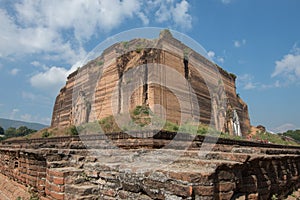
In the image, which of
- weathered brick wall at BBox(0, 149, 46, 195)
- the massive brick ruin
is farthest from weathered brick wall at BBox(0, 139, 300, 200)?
the massive brick ruin

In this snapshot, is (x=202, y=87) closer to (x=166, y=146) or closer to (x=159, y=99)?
(x=159, y=99)

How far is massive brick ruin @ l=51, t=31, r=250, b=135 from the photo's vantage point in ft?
49.6

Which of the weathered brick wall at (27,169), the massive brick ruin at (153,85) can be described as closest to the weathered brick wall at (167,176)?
the weathered brick wall at (27,169)

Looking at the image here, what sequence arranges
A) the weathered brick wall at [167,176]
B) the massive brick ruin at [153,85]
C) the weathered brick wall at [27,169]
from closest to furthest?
the weathered brick wall at [167,176], the weathered brick wall at [27,169], the massive brick ruin at [153,85]

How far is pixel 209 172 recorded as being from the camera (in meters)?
2.21

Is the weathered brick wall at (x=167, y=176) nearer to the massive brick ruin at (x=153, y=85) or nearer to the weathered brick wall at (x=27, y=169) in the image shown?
the weathered brick wall at (x=27, y=169)

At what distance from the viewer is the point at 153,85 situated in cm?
1448

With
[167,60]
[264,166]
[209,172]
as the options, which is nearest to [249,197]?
[264,166]

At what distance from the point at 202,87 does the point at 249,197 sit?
18.7m

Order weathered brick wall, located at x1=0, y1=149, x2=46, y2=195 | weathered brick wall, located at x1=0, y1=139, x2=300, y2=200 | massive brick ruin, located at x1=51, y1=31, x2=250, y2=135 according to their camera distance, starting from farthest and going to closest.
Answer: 1. massive brick ruin, located at x1=51, y1=31, x2=250, y2=135
2. weathered brick wall, located at x1=0, y1=149, x2=46, y2=195
3. weathered brick wall, located at x1=0, y1=139, x2=300, y2=200

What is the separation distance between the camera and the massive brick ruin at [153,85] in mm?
15125

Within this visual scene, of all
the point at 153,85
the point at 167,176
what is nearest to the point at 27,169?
the point at 167,176

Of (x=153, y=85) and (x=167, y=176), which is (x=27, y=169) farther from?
(x=153, y=85)

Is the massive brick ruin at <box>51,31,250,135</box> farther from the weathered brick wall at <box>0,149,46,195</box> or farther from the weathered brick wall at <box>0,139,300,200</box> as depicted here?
the weathered brick wall at <box>0,139,300,200</box>
